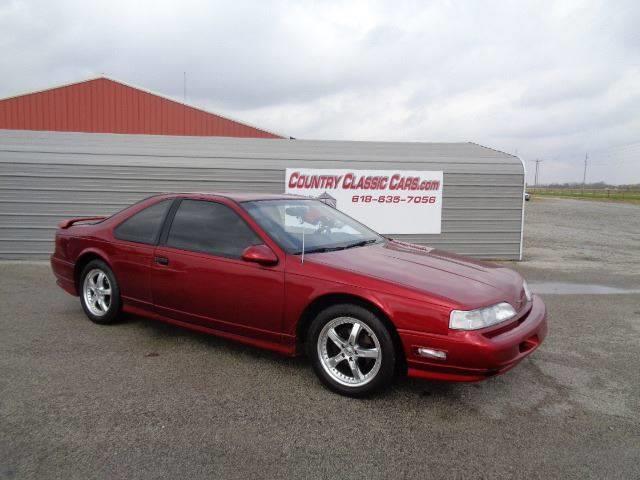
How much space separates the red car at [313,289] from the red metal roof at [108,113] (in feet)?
45.1

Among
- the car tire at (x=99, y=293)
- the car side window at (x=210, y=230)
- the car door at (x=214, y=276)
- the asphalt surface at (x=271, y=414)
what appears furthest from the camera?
the car tire at (x=99, y=293)

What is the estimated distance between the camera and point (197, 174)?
978cm

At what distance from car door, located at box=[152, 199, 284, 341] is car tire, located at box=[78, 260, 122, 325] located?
66 centimetres

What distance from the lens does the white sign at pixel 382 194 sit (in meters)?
10.0

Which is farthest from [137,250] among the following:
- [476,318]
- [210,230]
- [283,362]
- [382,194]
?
[382,194]

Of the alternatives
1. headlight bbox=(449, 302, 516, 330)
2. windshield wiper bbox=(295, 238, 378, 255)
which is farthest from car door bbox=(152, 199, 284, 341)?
headlight bbox=(449, 302, 516, 330)

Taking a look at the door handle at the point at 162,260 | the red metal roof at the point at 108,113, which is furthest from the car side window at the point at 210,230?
the red metal roof at the point at 108,113

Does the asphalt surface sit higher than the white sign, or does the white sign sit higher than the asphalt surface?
the white sign

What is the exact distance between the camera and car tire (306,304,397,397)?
3420 millimetres

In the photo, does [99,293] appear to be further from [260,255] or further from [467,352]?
[467,352]

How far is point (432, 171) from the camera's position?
1018 cm

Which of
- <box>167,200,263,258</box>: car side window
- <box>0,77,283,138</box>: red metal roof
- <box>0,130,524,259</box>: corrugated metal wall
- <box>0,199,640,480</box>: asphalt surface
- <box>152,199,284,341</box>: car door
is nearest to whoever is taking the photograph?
<box>0,199,640,480</box>: asphalt surface

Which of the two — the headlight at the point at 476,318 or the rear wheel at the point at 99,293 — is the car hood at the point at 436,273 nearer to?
the headlight at the point at 476,318

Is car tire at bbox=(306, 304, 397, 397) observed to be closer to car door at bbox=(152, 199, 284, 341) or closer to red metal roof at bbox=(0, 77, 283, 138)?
car door at bbox=(152, 199, 284, 341)
